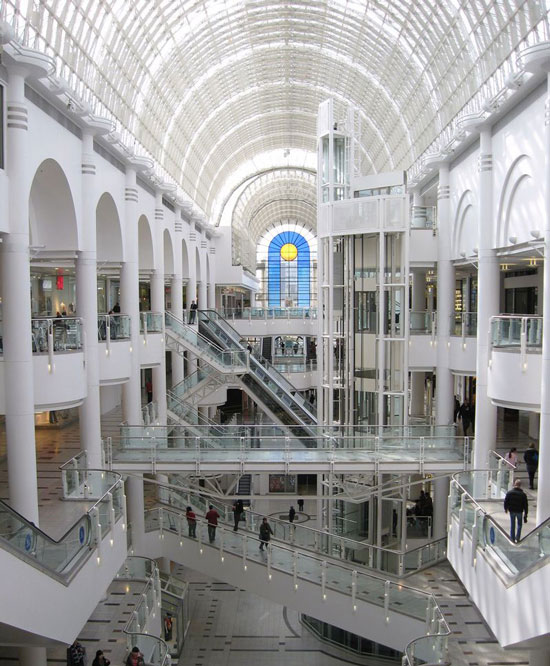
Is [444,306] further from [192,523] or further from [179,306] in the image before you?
[179,306]

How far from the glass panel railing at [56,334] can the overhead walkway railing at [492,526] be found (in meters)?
9.81

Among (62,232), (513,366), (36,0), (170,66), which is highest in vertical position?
(170,66)

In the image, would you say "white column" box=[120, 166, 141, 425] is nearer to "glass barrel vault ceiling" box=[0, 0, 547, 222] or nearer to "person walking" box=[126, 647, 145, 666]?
"glass barrel vault ceiling" box=[0, 0, 547, 222]

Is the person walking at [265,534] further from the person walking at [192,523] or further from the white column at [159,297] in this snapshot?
the white column at [159,297]

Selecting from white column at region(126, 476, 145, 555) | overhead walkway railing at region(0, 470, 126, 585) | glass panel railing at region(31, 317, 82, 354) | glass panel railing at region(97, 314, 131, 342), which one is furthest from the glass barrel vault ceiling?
white column at region(126, 476, 145, 555)

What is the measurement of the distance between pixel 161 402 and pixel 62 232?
430 inches

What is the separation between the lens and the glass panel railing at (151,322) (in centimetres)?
2478

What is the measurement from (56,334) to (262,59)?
28093mm

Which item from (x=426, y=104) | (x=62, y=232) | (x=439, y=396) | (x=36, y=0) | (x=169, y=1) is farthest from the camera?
(x=426, y=104)

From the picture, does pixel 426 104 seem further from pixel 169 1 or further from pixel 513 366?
pixel 513 366

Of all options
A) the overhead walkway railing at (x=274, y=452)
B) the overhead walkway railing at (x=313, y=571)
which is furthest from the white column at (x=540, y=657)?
the overhead walkway railing at (x=274, y=452)

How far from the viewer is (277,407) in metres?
31.8

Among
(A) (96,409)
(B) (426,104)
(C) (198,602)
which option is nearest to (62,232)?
(A) (96,409)

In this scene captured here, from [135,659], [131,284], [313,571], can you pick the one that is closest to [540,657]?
[313,571]
